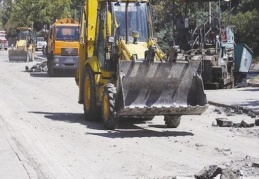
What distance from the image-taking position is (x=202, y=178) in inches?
351

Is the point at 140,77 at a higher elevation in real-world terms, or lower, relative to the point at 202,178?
higher

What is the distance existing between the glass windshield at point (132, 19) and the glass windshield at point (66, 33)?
16764 mm

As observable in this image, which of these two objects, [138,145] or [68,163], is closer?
[68,163]

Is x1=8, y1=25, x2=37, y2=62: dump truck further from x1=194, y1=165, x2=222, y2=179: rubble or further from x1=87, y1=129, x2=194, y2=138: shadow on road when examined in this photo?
x1=194, y1=165, x2=222, y2=179: rubble

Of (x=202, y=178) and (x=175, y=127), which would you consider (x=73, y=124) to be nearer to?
(x=175, y=127)

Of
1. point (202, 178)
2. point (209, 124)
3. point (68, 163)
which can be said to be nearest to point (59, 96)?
point (209, 124)

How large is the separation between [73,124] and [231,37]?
13394mm

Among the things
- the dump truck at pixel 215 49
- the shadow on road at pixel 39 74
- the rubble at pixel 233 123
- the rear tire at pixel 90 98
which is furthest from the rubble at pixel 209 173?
the shadow on road at pixel 39 74

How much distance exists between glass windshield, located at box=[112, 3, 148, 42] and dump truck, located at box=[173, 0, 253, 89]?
29.3 ft

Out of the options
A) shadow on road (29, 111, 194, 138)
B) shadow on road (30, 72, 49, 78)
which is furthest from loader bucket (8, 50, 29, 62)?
shadow on road (29, 111, 194, 138)

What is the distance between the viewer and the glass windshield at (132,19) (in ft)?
51.4

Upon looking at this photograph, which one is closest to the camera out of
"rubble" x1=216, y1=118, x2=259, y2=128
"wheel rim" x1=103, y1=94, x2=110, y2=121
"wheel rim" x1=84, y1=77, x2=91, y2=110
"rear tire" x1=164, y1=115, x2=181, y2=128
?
"wheel rim" x1=103, y1=94, x2=110, y2=121

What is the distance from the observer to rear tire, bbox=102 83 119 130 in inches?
561

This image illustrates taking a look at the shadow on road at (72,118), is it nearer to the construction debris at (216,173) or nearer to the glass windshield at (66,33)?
the construction debris at (216,173)
